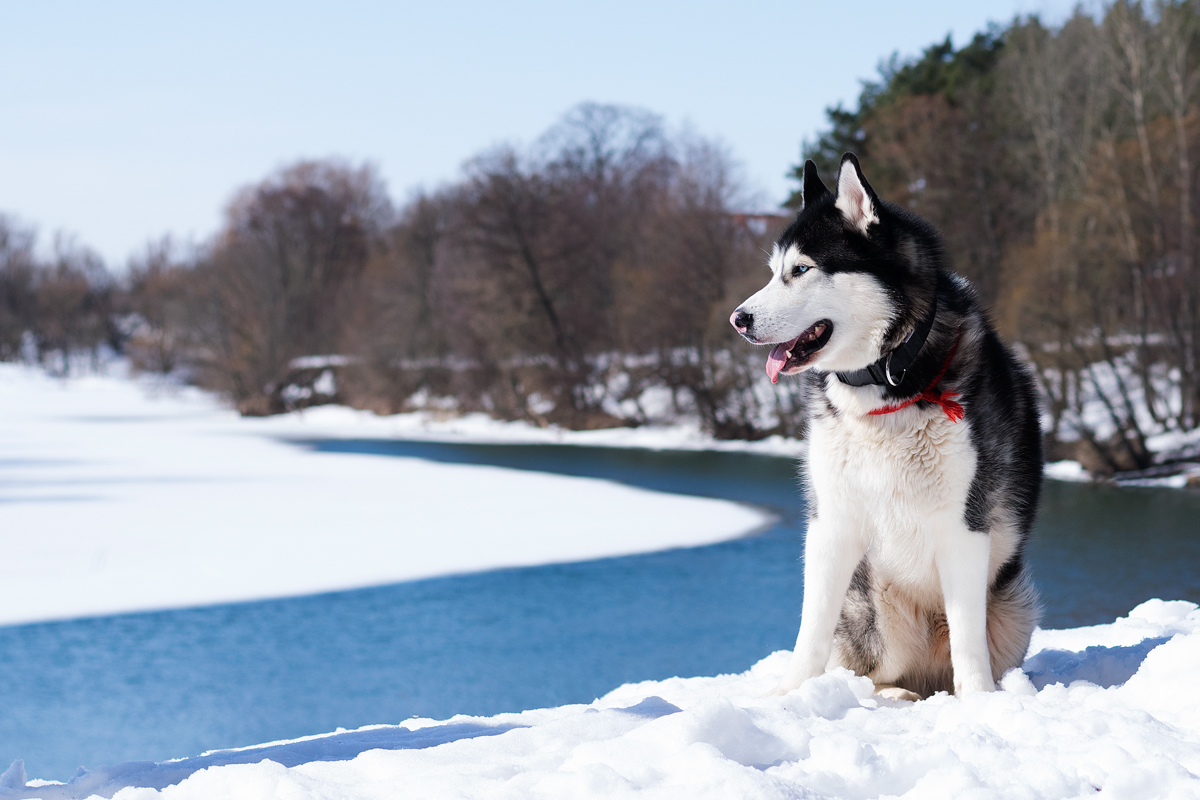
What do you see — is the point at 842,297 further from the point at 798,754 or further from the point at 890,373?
the point at 798,754

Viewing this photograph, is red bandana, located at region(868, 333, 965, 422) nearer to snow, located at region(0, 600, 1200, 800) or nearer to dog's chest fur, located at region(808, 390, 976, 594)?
dog's chest fur, located at region(808, 390, 976, 594)

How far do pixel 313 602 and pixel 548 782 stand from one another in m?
7.58

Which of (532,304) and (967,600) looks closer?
(967,600)

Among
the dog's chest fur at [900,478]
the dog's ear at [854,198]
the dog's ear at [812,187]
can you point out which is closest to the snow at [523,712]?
the dog's chest fur at [900,478]

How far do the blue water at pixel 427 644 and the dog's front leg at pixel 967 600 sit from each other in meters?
4.02

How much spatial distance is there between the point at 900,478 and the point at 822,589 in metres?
0.45

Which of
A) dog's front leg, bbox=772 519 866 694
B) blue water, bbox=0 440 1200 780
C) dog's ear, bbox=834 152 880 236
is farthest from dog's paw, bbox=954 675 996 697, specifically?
blue water, bbox=0 440 1200 780

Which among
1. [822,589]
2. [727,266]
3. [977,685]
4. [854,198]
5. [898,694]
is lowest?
[898,694]

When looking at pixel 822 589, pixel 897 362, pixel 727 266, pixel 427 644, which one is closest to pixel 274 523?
pixel 427 644

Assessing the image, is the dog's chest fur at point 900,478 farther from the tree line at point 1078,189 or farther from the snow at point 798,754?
the tree line at point 1078,189

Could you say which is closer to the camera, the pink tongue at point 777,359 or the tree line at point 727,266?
the pink tongue at point 777,359

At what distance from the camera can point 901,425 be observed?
2.92m

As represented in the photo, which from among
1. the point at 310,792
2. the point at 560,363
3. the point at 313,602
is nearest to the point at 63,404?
the point at 560,363

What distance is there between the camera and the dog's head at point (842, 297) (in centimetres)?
291
